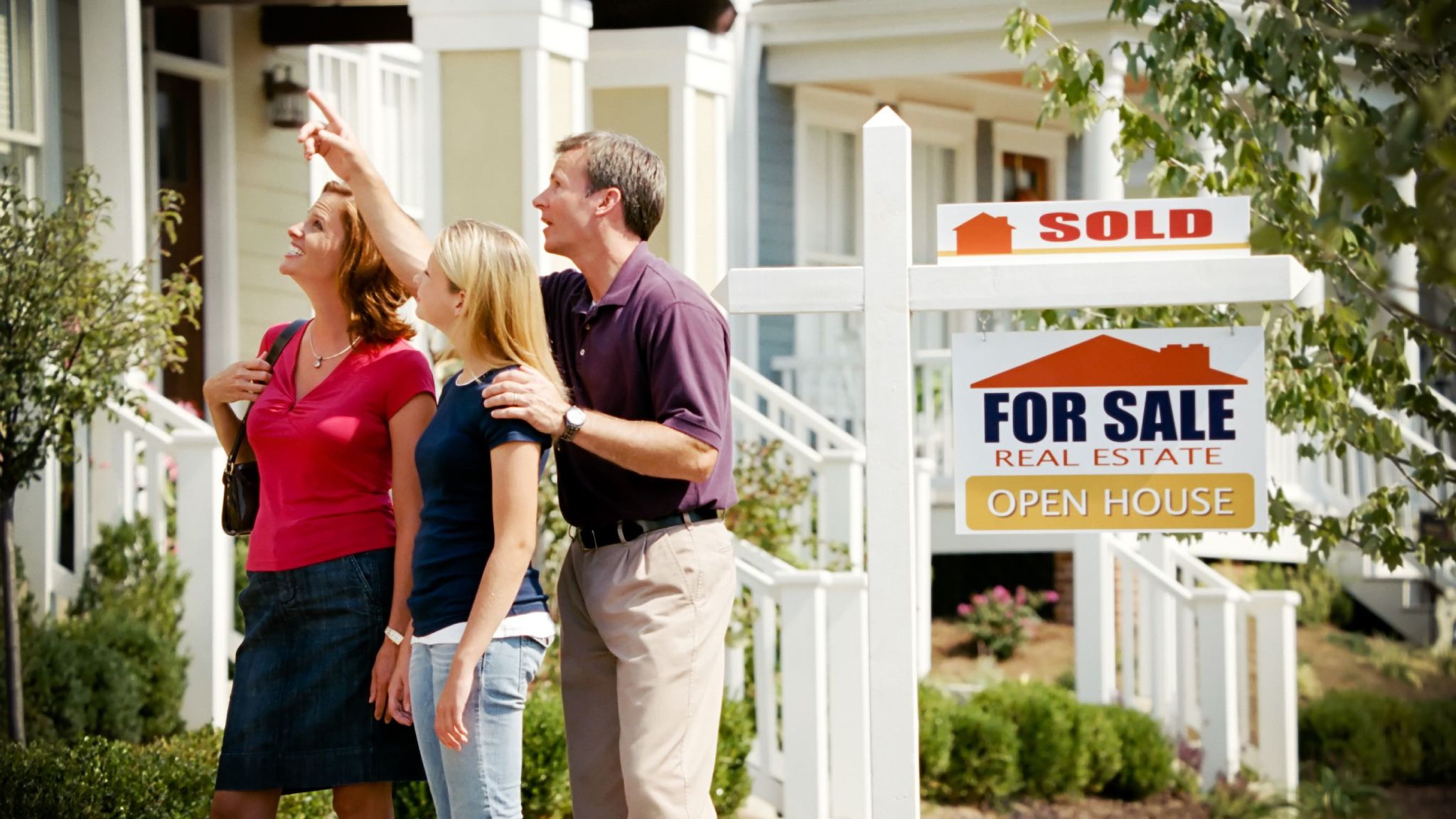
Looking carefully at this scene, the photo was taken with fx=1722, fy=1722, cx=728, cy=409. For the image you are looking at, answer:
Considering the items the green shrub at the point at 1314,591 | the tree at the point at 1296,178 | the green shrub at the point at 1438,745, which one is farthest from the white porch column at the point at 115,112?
the green shrub at the point at 1314,591

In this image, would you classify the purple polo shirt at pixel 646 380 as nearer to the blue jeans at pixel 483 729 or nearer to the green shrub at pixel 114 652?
the blue jeans at pixel 483 729

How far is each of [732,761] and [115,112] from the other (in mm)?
3928

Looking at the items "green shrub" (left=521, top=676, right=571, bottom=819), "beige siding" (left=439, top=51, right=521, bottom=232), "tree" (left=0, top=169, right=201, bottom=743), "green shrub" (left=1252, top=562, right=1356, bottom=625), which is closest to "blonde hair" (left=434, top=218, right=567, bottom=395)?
"green shrub" (left=521, top=676, right=571, bottom=819)

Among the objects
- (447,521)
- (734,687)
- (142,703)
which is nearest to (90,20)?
(142,703)

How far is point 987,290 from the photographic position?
3.76 meters

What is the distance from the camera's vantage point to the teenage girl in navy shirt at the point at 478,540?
3.23 m

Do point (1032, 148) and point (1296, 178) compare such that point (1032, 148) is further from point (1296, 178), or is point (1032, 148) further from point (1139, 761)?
point (1296, 178)

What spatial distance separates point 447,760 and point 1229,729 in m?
5.95

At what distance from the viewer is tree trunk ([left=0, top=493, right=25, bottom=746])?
5.78 meters

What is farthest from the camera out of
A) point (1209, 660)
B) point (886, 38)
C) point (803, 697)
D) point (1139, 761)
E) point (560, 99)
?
point (886, 38)

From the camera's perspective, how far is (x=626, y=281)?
352 cm

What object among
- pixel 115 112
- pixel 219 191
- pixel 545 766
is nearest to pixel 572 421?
pixel 545 766

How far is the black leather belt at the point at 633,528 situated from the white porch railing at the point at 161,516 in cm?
348

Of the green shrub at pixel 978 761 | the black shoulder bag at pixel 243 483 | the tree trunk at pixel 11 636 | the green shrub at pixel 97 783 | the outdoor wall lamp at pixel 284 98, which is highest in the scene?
the outdoor wall lamp at pixel 284 98
